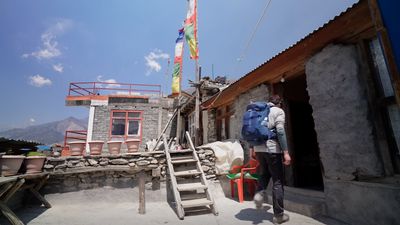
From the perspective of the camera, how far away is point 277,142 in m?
2.92

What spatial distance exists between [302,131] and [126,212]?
18.7ft

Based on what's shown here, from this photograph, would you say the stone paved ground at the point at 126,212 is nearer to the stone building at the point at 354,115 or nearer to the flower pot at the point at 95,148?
the stone building at the point at 354,115

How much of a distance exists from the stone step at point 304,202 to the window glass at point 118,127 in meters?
12.2

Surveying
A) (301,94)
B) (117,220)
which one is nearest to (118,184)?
(117,220)

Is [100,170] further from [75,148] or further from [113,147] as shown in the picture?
[75,148]

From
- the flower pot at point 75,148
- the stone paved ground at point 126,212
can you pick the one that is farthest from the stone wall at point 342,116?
the flower pot at point 75,148

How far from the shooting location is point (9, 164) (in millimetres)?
4191

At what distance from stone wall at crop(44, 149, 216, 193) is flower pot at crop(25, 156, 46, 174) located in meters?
0.39

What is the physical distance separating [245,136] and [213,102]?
4.85 metres

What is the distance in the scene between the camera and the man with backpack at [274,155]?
2834 mm

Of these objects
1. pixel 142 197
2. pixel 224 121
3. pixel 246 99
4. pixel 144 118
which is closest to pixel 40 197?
pixel 142 197

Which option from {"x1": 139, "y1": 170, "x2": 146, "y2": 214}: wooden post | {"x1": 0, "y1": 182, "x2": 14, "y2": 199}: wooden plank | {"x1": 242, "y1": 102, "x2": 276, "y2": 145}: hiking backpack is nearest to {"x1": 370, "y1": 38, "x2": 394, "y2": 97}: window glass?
{"x1": 242, "y1": 102, "x2": 276, "y2": 145}: hiking backpack

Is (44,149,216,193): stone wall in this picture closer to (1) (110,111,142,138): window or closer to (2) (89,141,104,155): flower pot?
(2) (89,141,104,155): flower pot

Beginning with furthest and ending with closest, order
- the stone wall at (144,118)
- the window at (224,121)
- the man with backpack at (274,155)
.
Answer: the stone wall at (144,118) → the window at (224,121) → the man with backpack at (274,155)
